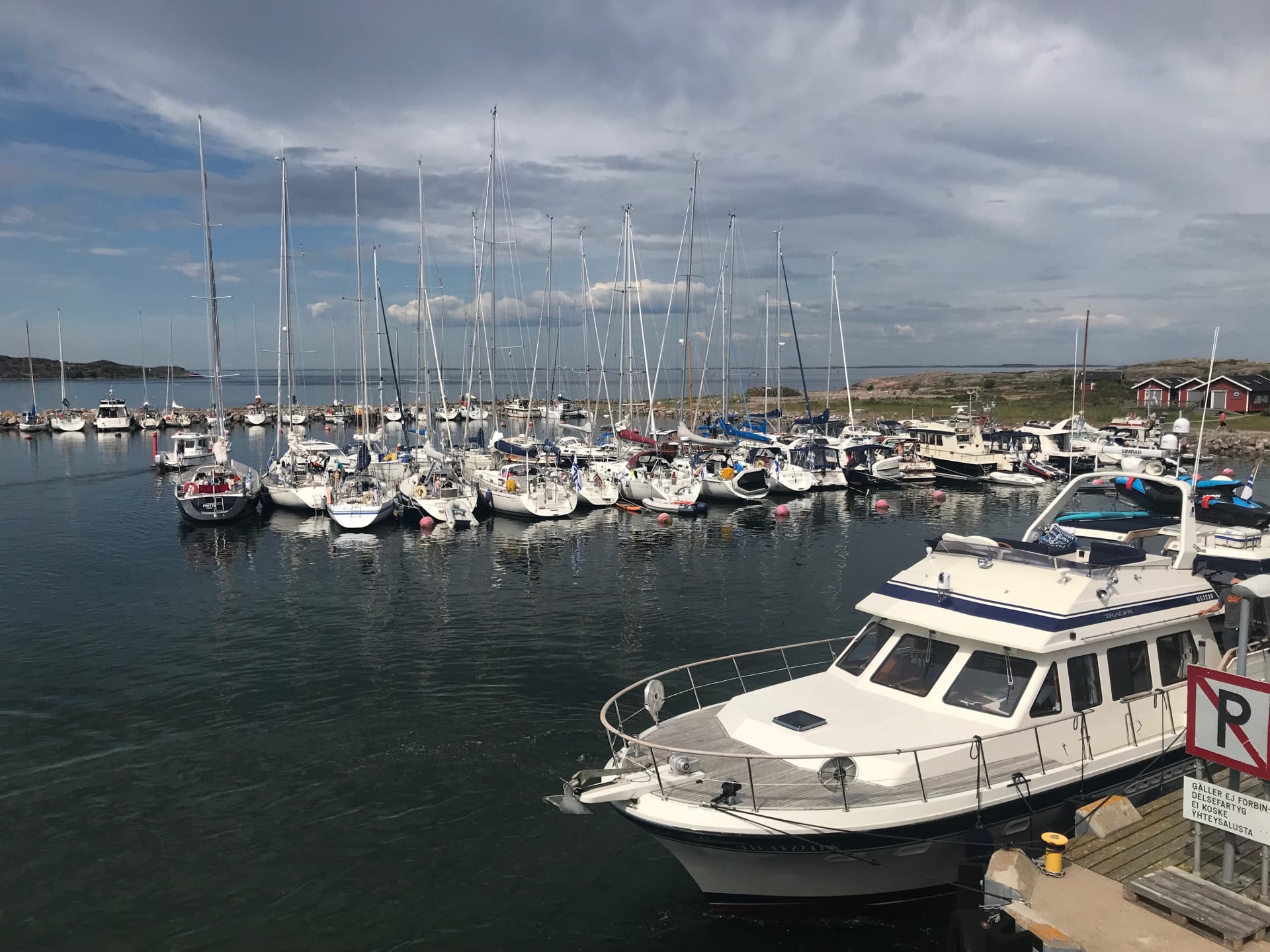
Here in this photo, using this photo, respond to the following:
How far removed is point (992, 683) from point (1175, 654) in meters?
3.78

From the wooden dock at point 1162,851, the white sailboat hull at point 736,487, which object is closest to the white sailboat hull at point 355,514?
the white sailboat hull at point 736,487

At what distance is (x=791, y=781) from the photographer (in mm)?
11039

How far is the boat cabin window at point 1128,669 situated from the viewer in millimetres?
12789

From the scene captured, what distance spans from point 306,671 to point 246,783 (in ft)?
20.7

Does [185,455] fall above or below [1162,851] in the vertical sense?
above

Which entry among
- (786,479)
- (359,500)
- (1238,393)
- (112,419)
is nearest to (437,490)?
(359,500)

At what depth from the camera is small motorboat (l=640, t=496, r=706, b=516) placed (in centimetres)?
4872

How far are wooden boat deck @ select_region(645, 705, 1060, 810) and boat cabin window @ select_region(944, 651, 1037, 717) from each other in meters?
0.78

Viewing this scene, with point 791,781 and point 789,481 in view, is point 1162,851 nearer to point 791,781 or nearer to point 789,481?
point 791,781

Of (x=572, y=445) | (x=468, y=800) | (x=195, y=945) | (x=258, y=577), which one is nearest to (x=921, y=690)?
(x=468, y=800)

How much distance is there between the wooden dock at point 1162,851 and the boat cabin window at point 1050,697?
1649 mm

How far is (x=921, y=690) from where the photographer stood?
12797 millimetres

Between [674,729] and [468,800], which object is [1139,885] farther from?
[468,800]

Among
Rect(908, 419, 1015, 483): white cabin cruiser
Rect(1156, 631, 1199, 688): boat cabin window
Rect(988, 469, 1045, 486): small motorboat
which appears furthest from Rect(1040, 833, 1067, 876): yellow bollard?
Rect(908, 419, 1015, 483): white cabin cruiser
